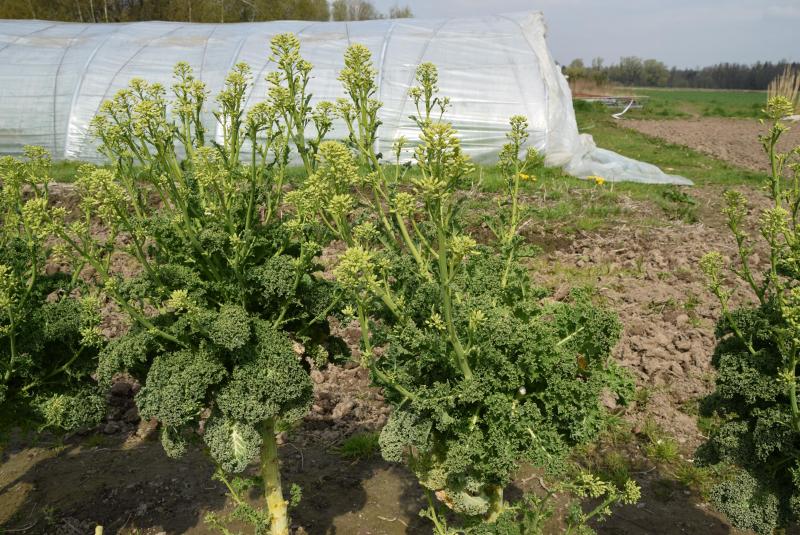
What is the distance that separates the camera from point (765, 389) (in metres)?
2.88

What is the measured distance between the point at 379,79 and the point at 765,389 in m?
12.5

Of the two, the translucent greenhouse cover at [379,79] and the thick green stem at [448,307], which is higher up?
the translucent greenhouse cover at [379,79]

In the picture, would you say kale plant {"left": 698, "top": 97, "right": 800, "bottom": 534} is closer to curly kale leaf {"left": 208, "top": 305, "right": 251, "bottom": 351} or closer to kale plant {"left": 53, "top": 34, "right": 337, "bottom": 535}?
kale plant {"left": 53, "top": 34, "right": 337, "bottom": 535}

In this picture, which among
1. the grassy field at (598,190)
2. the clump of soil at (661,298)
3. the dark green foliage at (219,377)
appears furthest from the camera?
the grassy field at (598,190)

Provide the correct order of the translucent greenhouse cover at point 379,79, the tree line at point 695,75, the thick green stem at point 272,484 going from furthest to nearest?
the tree line at point 695,75
the translucent greenhouse cover at point 379,79
the thick green stem at point 272,484

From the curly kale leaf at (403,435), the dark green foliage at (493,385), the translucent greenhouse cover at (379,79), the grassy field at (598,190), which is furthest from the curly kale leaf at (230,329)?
the translucent greenhouse cover at (379,79)

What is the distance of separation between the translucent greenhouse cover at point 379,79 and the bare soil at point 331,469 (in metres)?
7.61

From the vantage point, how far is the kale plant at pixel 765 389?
9.23ft

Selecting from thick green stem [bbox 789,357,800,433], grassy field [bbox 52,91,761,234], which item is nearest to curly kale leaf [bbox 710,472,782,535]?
thick green stem [bbox 789,357,800,433]

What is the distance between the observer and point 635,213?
34.6 feet

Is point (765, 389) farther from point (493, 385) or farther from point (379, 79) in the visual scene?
point (379, 79)

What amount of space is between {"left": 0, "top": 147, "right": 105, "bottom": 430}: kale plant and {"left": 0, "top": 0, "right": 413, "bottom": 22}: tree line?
29863mm

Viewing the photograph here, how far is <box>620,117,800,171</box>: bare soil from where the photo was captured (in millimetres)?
20531

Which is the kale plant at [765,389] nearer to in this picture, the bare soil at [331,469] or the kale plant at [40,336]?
the bare soil at [331,469]
